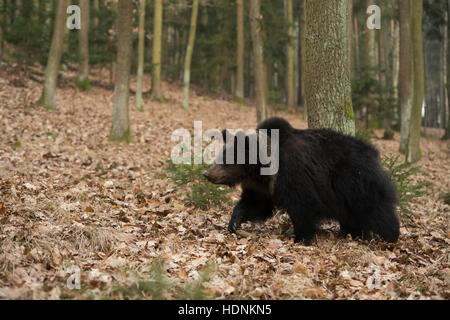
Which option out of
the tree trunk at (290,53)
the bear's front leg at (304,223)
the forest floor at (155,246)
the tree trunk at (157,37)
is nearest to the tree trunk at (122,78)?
the forest floor at (155,246)

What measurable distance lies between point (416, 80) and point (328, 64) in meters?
10.6

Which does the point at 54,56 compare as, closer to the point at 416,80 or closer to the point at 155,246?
the point at 155,246

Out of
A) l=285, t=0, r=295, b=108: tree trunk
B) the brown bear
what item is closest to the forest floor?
the brown bear

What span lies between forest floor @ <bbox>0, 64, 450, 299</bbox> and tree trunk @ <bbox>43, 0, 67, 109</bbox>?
4.82 metres

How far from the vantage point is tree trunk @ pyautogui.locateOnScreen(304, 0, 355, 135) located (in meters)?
6.69

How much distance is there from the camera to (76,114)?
52.5ft

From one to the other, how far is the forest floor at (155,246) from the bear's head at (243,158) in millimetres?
923

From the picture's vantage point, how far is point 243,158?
604cm

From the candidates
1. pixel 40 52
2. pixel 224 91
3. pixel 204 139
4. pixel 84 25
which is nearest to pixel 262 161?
pixel 204 139

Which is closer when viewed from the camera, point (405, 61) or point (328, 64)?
point (328, 64)

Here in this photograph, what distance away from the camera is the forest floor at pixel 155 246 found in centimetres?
388

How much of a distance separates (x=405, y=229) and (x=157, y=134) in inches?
400

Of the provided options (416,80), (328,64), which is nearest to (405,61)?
(416,80)

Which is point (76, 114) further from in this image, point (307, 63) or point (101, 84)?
point (307, 63)
